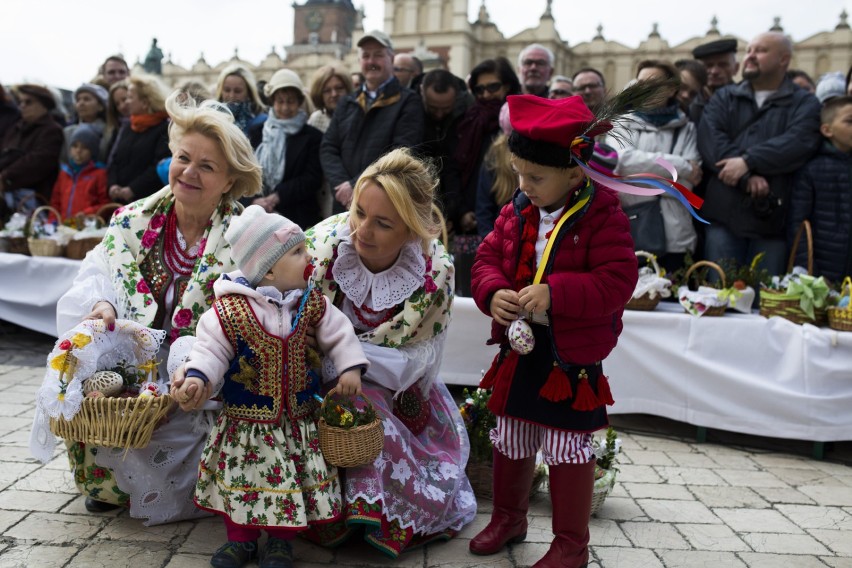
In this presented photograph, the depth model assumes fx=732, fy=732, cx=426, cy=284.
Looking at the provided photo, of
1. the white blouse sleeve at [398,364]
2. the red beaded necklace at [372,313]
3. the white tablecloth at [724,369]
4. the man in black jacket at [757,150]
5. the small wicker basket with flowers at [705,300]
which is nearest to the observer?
the white blouse sleeve at [398,364]

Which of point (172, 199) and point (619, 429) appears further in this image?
point (619, 429)

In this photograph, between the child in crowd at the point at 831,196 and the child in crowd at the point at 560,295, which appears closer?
the child in crowd at the point at 560,295

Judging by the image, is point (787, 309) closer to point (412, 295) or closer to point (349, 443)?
point (412, 295)

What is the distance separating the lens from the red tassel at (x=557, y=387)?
8.61 feet

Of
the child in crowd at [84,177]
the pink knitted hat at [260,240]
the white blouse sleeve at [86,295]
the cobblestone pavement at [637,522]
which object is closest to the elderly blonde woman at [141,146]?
the child in crowd at [84,177]

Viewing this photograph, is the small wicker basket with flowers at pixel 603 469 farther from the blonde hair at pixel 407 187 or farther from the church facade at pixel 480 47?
the church facade at pixel 480 47

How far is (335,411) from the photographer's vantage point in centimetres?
266

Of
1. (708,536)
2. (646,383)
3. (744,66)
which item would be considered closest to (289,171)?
(646,383)

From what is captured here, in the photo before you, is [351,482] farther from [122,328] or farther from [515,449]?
[122,328]

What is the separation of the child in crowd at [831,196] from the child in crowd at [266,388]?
3.97 m

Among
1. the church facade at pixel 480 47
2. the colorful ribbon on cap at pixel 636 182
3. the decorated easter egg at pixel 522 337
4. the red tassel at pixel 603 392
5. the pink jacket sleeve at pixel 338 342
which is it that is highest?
the church facade at pixel 480 47

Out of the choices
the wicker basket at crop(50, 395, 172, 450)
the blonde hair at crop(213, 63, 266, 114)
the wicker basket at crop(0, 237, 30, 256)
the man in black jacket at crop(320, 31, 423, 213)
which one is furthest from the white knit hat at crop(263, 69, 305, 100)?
the wicker basket at crop(50, 395, 172, 450)

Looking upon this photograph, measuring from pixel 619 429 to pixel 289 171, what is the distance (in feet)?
10.8

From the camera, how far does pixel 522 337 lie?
8.64 ft
